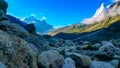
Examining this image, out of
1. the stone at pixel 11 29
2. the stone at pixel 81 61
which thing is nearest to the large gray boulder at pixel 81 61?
the stone at pixel 81 61

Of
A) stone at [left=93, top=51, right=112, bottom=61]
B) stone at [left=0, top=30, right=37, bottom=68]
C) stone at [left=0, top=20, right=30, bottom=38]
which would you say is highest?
stone at [left=0, top=20, right=30, bottom=38]

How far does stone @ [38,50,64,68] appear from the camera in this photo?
53.6 feet

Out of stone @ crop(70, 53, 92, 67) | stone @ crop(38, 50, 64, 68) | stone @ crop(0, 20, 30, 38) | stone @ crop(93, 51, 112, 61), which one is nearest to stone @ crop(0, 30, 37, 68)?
stone @ crop(38, 50, 64, 68)

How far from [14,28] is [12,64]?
7.21 m

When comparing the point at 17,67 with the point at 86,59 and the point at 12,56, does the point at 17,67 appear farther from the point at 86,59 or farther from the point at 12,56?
the point at 86,59

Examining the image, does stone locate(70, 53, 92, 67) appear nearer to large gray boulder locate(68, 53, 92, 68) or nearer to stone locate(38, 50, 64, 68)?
large gray boulder locate(68, 53, 92, 68)

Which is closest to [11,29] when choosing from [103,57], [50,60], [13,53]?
[50,60]

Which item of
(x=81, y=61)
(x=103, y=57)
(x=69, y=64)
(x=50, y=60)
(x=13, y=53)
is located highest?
(x=103, y=57)

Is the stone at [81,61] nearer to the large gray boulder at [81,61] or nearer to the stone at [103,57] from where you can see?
the large gray boulder at [81,61]

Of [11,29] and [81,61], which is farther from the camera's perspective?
[81,61]

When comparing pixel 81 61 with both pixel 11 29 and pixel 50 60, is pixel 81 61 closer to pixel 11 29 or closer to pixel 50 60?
pixel 50 60

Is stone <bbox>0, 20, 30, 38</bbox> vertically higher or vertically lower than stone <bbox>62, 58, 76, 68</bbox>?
higher

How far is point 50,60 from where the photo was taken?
55.7 feet

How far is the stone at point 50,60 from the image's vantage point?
16.3 metres
